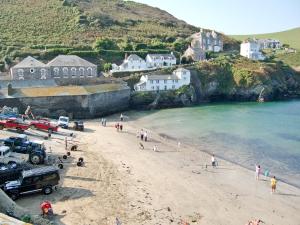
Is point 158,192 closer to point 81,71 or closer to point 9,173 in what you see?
point 9,173

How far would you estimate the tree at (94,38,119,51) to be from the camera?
78.3 m

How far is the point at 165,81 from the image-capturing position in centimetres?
6581

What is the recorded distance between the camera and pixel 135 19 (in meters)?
119

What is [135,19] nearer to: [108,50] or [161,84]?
[108,50]

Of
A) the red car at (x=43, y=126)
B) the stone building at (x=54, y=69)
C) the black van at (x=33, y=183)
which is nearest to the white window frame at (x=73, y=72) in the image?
the stone building at (x=54, y=69)

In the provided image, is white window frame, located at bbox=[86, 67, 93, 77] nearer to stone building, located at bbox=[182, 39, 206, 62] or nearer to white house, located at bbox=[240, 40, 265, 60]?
stone building, located at bbox=[182, 39, 206, 62]

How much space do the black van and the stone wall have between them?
26.8m

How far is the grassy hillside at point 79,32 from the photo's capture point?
74062 millimetres

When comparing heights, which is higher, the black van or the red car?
the red car

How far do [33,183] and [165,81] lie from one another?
47046 mm

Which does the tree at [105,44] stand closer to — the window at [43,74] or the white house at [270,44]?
the window at [43,74]

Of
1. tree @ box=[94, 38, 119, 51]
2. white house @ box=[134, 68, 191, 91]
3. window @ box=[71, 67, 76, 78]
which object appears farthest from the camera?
tree @ box=[94, 38, 119, 51]

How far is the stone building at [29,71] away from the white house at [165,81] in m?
14.9

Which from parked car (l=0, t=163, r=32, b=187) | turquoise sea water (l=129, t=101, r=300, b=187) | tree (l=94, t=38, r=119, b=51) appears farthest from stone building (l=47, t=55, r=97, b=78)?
parked car (l=0, t=163, r=32, b=187)
